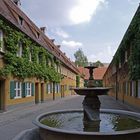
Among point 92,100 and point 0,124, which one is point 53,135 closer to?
point 92,100

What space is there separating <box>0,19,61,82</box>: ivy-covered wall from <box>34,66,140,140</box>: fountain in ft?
33.7

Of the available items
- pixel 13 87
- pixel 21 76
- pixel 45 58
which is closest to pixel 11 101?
pixel 13 87

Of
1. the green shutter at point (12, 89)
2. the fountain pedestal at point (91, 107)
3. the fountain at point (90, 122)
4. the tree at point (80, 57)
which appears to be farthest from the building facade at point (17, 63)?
the tree at point (80, 57)

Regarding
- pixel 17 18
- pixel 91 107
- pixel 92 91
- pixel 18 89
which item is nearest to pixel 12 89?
pixel 18 89

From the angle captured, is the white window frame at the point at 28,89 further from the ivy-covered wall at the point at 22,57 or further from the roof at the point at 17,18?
the roof at the point at 17,18

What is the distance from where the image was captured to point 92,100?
34.4ft

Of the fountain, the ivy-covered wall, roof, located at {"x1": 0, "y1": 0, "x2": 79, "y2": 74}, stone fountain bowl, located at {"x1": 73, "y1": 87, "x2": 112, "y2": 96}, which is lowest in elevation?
the fountain

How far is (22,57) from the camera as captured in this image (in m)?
25.6

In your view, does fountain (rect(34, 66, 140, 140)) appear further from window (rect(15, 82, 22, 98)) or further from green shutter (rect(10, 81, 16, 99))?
window (rect(15, 82, 22, 98))

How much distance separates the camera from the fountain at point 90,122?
7.61 metres

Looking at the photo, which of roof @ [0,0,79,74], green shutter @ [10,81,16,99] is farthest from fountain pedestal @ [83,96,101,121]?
green shutter @ [10,81,16,99]

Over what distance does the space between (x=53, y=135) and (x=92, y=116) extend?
2.57m

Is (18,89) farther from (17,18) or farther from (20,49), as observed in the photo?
(17,18)

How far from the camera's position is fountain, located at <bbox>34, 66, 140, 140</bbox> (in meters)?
7.61
